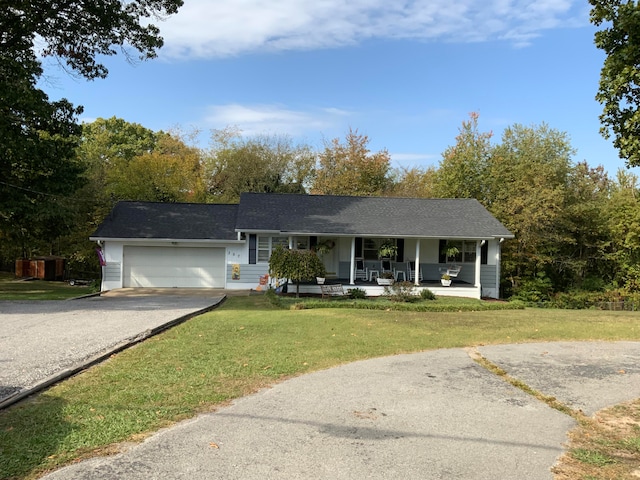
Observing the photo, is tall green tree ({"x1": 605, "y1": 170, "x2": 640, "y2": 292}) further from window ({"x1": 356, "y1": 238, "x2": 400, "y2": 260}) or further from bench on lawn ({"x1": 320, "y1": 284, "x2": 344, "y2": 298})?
bench on lawn ({"x1": 320, "y1": 284, "x2": 344, "y2": 298})

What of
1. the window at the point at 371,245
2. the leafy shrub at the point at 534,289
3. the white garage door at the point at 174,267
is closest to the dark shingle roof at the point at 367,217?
the window at the point at 371,245

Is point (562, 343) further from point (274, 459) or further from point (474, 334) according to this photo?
point (274, 459)

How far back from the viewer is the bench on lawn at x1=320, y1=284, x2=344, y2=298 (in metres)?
17.7

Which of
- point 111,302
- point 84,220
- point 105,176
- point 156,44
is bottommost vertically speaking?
point 111,302

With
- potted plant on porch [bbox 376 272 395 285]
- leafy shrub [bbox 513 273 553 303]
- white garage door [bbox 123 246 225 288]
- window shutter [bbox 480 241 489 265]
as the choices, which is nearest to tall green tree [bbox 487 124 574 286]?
leafy shrub [bbox 513 273 553 303]

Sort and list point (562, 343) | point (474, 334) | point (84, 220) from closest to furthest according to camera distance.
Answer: point (562, 343)
point (474, 334)
point (84, 220)

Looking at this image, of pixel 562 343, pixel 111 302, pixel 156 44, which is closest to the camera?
pixel 562 343

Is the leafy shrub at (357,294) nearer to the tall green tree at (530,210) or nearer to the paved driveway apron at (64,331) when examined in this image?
the paved driveway apron at (64,331)

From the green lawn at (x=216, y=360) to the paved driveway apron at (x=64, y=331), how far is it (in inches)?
18.0

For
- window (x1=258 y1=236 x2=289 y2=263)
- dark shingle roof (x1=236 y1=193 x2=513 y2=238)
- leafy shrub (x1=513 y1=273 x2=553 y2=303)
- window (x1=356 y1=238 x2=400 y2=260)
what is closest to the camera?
dark shingle roof (x1=236 y1=193 x2=513 y2=238)

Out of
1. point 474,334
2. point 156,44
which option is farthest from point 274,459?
point 156,44

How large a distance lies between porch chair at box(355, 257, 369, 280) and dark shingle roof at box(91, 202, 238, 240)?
5.72 m

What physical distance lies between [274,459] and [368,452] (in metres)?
0.78

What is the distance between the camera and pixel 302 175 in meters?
40.9
